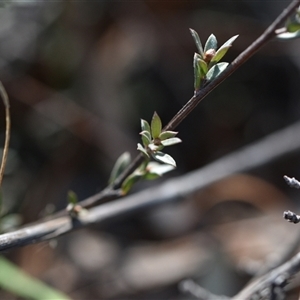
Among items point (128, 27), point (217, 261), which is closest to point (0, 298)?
point (217, 261)

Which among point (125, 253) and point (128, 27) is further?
point (128, 27)

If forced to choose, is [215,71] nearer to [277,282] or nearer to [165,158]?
[165,158]

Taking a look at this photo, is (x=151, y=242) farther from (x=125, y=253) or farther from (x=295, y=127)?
(x=295, y=127)

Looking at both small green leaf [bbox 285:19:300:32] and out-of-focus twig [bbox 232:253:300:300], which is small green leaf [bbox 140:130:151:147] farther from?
out-of-focus twig [bbox 232:253:300:300]

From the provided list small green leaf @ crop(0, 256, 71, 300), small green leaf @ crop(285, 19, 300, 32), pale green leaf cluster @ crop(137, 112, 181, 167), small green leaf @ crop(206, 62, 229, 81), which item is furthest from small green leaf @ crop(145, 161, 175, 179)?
small green leaf @ crop(0, 256, 71, 300)

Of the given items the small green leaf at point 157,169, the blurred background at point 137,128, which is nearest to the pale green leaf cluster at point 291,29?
the small green leaf at point 157,169

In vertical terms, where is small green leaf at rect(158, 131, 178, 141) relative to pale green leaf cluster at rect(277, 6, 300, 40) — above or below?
below

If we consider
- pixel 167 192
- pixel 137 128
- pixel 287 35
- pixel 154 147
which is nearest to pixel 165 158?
pixel 154 147

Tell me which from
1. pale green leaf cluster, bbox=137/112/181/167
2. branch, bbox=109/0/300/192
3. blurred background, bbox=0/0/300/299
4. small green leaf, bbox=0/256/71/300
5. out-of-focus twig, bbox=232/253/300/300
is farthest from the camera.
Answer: blurred background, bbox=0/0/300/299
